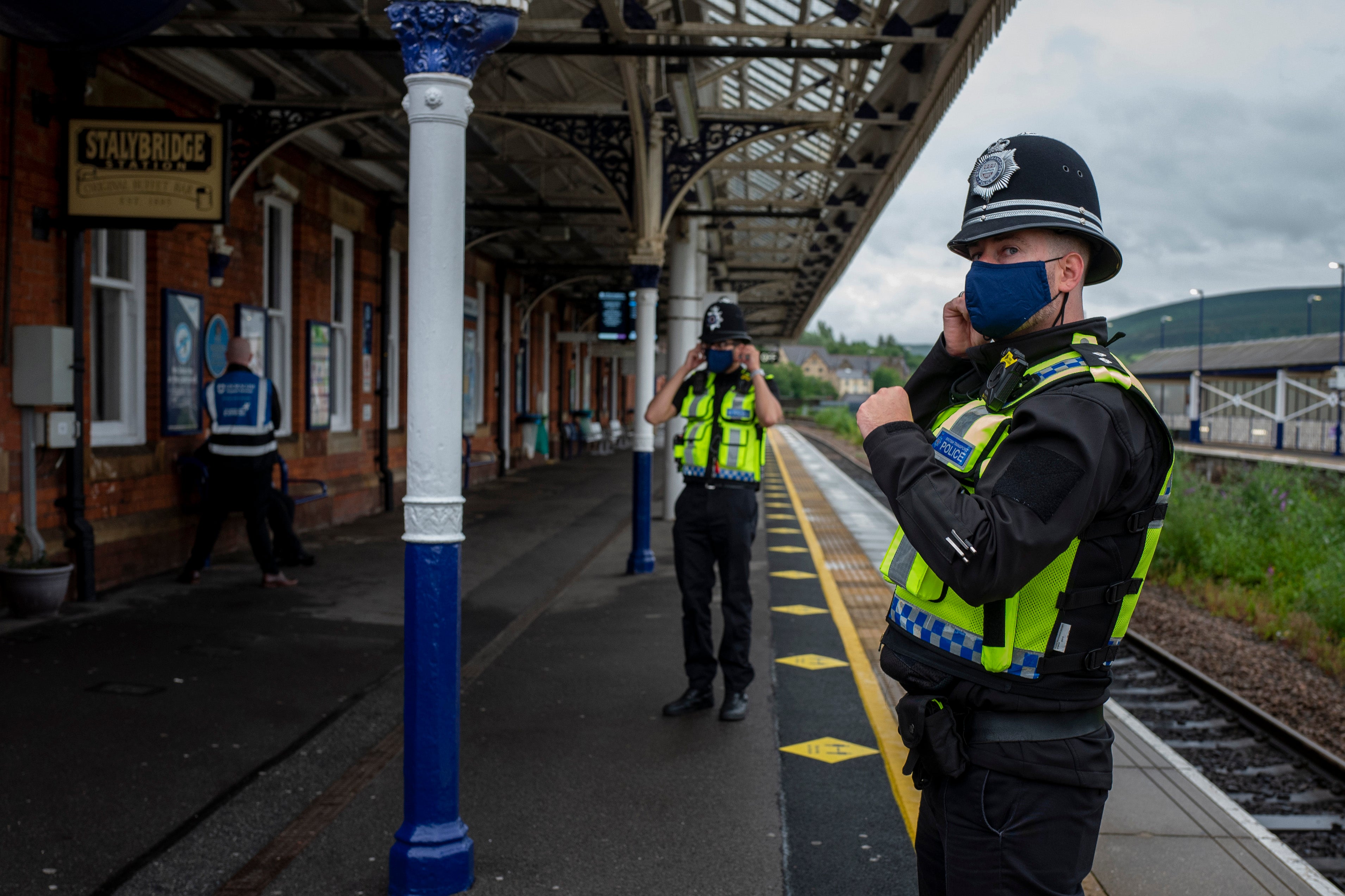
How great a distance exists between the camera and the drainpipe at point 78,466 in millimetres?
8055

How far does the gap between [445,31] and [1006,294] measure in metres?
2.28

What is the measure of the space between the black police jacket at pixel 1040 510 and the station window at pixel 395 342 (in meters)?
13.8

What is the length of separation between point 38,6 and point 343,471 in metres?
9.87

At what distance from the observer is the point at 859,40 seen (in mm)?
7883

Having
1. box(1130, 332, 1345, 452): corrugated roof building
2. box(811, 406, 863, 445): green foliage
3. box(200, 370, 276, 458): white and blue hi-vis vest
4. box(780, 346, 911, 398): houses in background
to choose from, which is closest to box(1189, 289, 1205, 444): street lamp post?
box(1130, 332, 1345, 452): corrugated roof building

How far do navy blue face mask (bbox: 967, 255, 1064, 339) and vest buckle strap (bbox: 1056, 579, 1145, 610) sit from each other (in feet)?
1.67

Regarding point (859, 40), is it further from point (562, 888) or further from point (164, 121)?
point (562, 888)

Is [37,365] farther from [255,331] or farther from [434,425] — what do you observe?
[434,425]

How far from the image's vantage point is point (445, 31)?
143 inches

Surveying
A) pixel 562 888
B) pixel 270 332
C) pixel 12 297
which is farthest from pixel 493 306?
pixel 562 888

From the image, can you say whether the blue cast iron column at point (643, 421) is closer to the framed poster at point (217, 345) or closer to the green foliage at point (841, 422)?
the framed poster at point (217, 345)

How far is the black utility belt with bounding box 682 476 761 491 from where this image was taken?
5.60m

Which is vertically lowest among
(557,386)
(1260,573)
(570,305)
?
(1260,573)

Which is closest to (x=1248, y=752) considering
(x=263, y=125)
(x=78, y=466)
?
(x=78, y=466)
